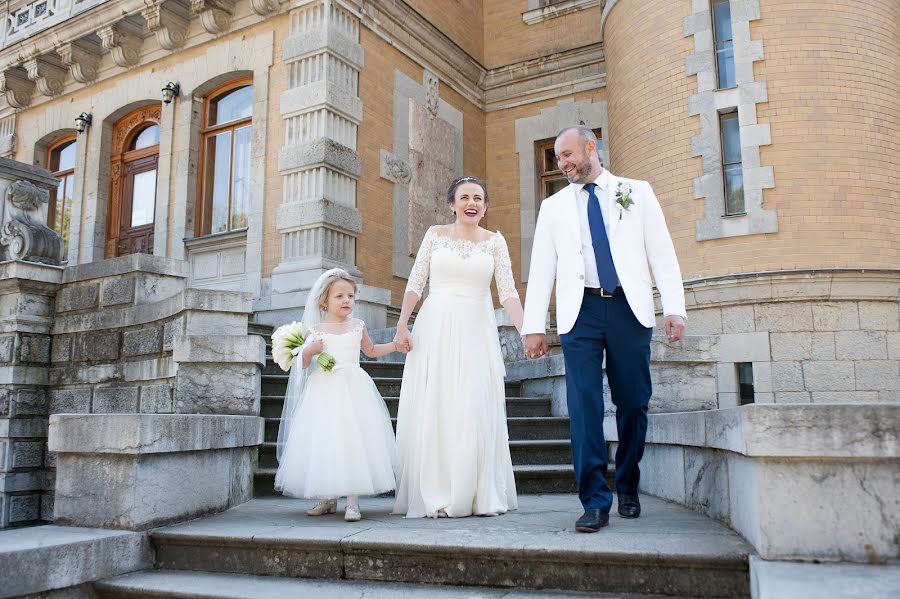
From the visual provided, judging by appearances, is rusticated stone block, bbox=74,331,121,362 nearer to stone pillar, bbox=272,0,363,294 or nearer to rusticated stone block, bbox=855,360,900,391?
stone pillar, bbox=272,0,363,294

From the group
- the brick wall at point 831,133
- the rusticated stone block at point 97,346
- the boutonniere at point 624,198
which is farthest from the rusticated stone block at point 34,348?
the brick wall at point 831,133

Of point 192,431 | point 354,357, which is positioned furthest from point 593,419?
point 192,431

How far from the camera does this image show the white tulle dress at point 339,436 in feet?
14.6

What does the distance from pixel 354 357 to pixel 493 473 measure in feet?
3.71

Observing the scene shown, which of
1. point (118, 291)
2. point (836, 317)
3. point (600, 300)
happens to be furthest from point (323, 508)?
point (836, 317)

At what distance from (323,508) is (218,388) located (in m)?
1.46

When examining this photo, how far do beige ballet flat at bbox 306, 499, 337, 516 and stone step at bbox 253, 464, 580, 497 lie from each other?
939mm

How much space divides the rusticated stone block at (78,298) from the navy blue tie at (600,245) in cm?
636

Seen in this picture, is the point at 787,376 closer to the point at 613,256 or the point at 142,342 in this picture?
the point at 613,256

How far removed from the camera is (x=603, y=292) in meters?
3.86

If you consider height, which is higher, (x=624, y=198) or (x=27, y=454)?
(x=624, y=198)

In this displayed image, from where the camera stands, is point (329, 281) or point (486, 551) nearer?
point (486, 551)

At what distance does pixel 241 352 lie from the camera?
18.2 ft

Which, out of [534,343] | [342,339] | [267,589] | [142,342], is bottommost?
[267,589]
